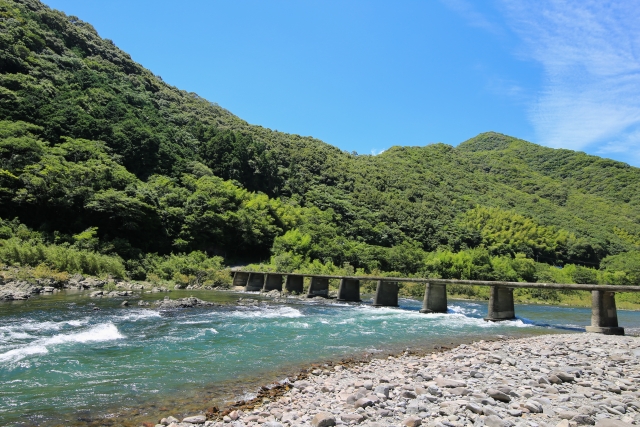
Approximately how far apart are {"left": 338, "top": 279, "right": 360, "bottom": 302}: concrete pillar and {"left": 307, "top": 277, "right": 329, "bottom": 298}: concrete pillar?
3086 mm

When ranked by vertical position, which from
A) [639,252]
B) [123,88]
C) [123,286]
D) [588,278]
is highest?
[123,88]

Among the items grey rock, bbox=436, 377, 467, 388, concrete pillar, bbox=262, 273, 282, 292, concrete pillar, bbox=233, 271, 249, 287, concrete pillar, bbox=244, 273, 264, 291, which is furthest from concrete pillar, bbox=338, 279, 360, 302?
grey rock, bbox=436, 377, 467, 388

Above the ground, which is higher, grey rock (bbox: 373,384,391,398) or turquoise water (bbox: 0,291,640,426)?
grey rock (bbox: 373,384,391,398)

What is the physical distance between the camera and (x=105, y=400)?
8477mm

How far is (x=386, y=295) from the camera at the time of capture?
3438 centimetres

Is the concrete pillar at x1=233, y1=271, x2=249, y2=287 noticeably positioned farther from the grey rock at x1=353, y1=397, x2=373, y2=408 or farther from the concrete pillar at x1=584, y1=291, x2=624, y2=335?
the grey rock at x1=353, y1=397, x2=373, y2=408

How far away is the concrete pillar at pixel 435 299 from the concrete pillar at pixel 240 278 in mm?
29078

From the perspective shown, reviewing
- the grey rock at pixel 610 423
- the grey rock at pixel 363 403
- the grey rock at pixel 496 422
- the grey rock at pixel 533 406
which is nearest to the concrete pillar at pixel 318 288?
the grey rock at pixel 363 403

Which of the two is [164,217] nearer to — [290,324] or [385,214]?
[290,324]

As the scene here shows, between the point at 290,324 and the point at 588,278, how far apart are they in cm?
6512

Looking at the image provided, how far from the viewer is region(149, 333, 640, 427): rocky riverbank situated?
20.7 feet

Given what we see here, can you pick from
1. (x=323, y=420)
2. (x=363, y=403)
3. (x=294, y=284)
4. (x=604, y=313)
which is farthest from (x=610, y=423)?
(x=294, y=284)

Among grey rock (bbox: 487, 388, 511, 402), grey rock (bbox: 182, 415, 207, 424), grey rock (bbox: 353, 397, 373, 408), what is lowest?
grey rock (bbox: 182, 415, 207, 424)

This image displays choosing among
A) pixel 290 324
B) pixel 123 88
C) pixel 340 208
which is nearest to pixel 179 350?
pixel 290 324
